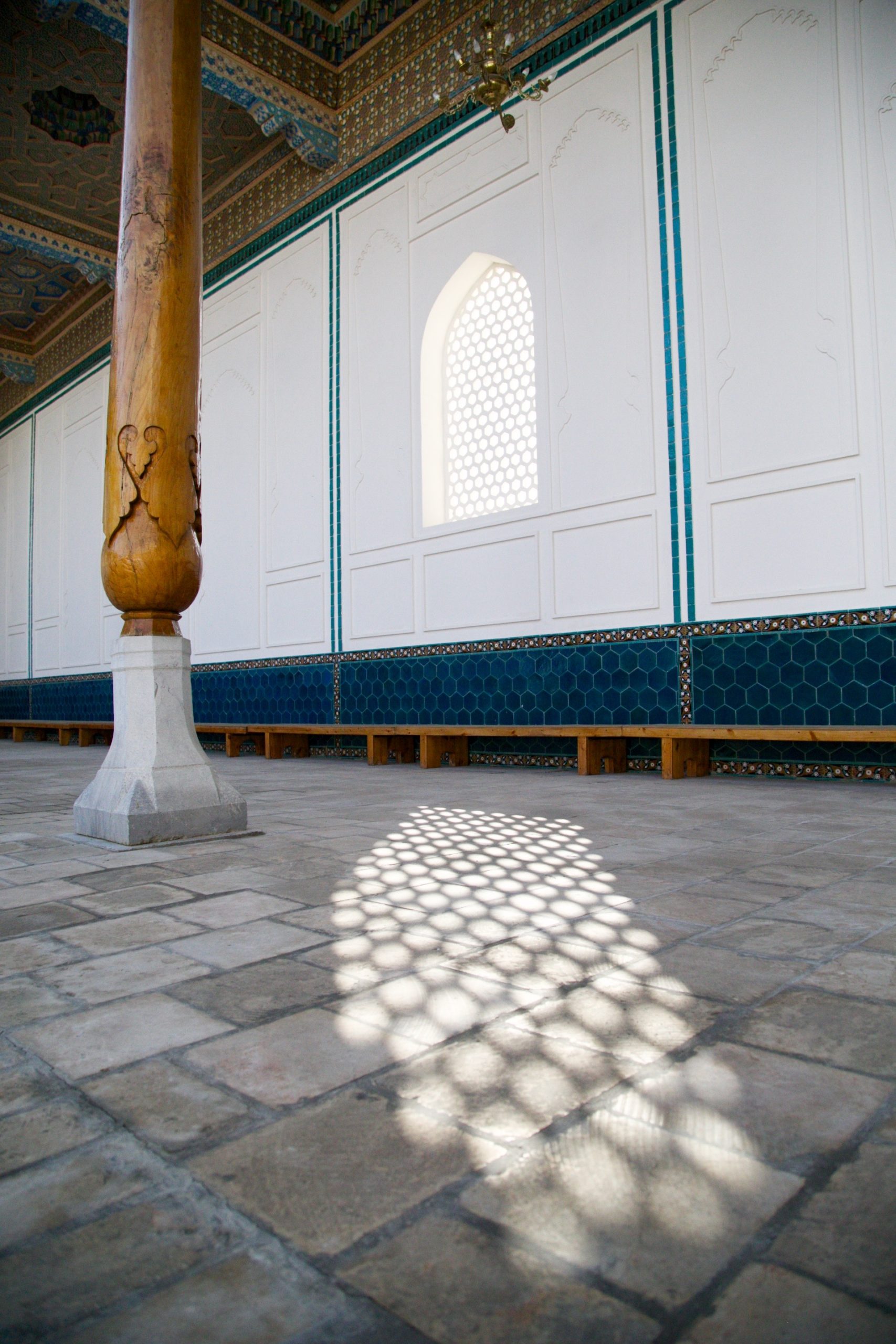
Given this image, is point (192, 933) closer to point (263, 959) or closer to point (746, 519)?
point (263, 959)

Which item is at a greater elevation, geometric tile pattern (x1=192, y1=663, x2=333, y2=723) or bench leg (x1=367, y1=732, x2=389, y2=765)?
geometric tile pattern (x1=192, y1=663, x2=333, y2=723)

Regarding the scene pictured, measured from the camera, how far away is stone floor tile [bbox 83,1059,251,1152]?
3.42 ft

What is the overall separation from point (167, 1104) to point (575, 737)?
5432 millimetres

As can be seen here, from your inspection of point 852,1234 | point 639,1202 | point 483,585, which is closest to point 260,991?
point 639,1202

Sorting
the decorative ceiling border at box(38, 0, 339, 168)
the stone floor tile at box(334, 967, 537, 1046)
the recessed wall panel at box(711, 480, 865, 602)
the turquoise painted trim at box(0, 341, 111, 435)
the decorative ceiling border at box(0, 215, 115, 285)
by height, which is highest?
the decorative ceiling border at box(0, 215, 115, 285)

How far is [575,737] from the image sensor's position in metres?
6.39

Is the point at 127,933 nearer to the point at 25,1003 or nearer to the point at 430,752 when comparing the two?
the point at 25,1003

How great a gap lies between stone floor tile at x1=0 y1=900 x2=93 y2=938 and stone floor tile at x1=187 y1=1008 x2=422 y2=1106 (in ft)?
2.96

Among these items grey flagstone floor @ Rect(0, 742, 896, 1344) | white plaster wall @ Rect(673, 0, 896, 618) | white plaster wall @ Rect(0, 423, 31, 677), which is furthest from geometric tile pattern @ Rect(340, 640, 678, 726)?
white plaster wall @ Rect(0, 423, 31, 677)

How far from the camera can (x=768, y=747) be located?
18.0 feet

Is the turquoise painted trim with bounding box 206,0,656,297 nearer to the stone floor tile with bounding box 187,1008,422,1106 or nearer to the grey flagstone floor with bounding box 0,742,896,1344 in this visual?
the grey flagstone floor with bounding box 0,742,896,1344

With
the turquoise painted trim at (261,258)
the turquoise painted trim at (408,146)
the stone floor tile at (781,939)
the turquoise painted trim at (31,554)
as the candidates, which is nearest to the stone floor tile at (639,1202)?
the stone floor tile at (781,939)

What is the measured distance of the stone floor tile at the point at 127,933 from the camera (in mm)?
1858

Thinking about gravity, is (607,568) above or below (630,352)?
below
